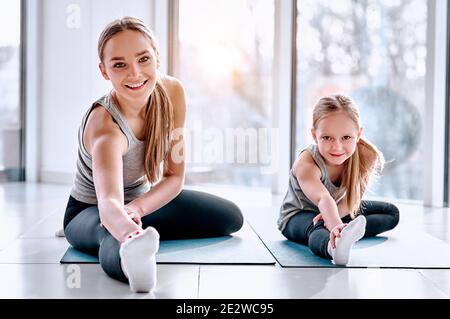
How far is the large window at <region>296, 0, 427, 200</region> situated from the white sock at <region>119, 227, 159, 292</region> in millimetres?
2537

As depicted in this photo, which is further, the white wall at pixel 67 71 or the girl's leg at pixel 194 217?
the white wall at pixel 67 71

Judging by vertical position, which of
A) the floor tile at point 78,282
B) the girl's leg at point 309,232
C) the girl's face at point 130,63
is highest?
the girl's face at point 130,63

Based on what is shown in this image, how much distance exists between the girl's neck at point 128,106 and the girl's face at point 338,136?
58cm

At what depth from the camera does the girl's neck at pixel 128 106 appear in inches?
67.2

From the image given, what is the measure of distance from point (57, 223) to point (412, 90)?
2.23m

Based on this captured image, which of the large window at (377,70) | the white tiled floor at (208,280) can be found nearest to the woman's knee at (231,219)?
the white tiled floor at (208,280)

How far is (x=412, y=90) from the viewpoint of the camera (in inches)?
140

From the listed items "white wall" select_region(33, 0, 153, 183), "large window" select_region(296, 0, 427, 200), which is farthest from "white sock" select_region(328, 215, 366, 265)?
"white wall" select_region(33, 0, 153, 183)

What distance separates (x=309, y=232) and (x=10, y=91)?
10.5 ft

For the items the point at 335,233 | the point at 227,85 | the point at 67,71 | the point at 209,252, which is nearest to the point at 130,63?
the point at 209,252

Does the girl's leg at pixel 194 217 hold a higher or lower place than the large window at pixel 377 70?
lower

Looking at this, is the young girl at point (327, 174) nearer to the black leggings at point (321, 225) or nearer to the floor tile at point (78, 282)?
the black leggings at point (321, 225)

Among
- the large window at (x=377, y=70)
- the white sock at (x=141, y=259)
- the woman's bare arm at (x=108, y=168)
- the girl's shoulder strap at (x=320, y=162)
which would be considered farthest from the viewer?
the large window at (x=377, y=70)

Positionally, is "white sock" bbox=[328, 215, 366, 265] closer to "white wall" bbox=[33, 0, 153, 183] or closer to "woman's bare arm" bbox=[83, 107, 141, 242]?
"woman's bare arm" bbox=[83, 107, 141, 242]
